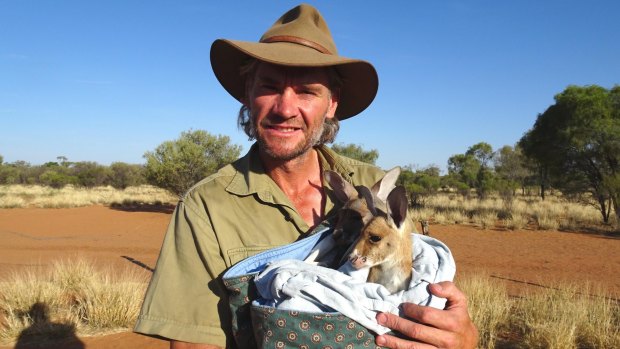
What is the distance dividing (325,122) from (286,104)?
1.91 feet

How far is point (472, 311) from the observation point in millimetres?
7570

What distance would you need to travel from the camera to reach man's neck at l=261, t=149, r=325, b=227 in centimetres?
290

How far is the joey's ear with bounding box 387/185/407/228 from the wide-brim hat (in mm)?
881

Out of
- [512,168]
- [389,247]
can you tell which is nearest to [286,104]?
[389,247]

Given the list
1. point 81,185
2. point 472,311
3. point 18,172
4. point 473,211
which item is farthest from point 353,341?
point 18,172

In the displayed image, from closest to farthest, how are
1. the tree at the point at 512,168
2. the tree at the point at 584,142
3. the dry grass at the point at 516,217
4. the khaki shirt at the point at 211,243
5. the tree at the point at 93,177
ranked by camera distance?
the khaki shirt at the point at 211,243 → the tree at the point at 584,142 → the dry grass at the point at 516,217 → the tree at the point at 512,168 → the tree at the point at 93,177

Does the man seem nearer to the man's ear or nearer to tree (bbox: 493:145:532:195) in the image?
the man's ear

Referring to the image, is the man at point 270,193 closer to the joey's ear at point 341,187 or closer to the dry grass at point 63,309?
the joey's ear at point 341,187

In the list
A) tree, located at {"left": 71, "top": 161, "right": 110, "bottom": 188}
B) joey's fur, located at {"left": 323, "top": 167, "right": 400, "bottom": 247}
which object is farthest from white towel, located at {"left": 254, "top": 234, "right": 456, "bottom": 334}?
tree, located at {"left": 71, "top": 161, "right": 110, "bottom": 188}

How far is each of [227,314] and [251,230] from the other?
1.61ft

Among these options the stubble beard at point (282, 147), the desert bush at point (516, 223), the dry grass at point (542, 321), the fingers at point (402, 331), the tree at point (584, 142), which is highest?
the tree at point (584, 142)

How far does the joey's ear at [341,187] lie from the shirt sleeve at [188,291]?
76 centimetres

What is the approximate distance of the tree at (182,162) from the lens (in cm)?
2845

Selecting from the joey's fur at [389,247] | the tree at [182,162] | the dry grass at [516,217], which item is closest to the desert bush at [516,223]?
the dry grass at [516,217]
